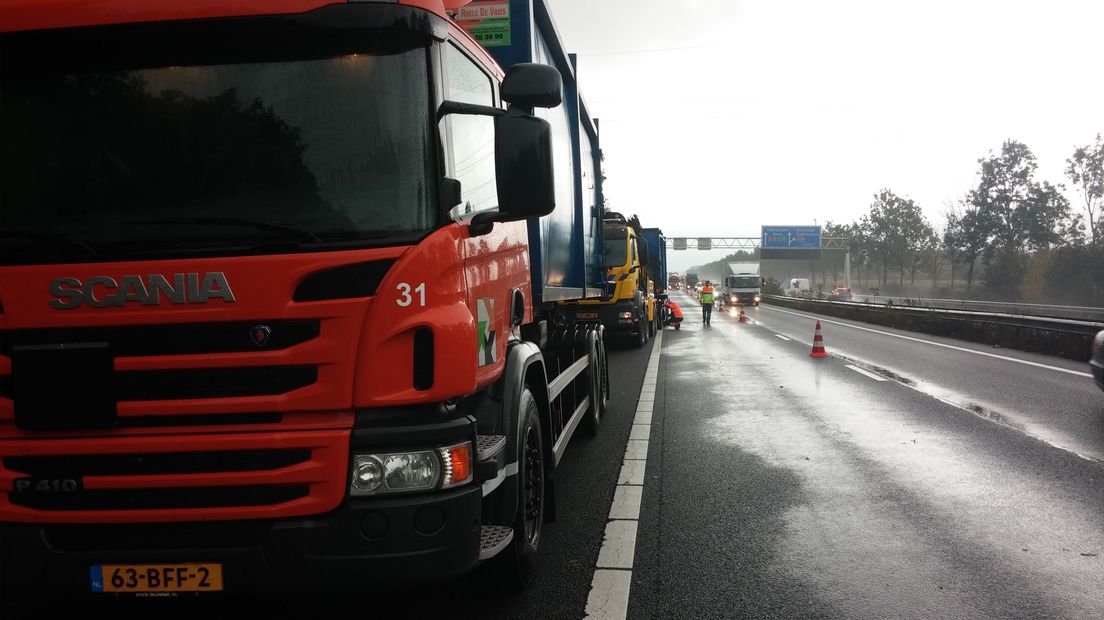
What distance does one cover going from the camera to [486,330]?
11.9ft

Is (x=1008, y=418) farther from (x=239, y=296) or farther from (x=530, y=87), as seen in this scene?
(x=239, y=296)

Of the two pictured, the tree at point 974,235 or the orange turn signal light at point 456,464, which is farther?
the tree at point 974,235

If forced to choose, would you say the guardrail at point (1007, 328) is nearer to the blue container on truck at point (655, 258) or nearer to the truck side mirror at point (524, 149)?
the blue container on truck at point (655, 258)

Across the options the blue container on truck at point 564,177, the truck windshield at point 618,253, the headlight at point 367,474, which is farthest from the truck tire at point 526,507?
the truck windshield at point 618,253

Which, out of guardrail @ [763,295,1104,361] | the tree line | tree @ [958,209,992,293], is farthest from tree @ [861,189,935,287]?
guardrail @ [763,295,1104,361]

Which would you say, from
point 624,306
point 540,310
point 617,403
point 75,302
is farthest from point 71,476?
point 624,306

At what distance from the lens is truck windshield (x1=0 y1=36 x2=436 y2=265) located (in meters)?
3.09

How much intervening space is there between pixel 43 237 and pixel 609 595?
2841 millimetres

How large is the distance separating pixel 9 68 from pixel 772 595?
399 cm

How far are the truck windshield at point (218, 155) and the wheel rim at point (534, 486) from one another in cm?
155

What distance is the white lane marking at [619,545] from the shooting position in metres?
4.30

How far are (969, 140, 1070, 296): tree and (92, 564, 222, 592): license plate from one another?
7484 cm

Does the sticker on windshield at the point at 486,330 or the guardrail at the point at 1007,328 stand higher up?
the sticker on windshield at the point at 486,330

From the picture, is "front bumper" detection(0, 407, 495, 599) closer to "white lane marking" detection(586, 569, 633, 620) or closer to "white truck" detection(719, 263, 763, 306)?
"white lane marking" detection(586, 569, 633, 620)
